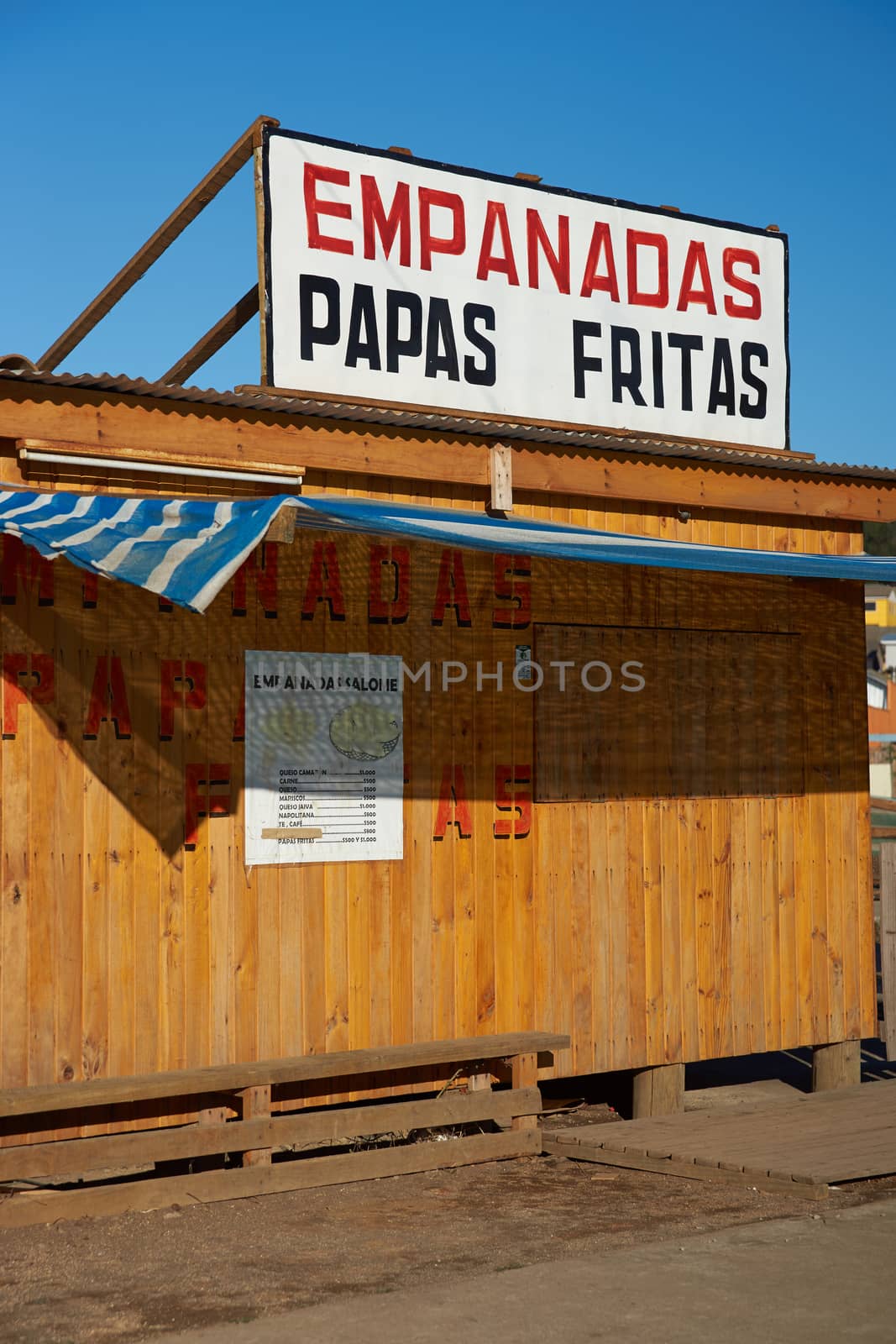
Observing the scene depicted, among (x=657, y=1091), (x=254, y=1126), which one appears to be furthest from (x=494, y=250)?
(x=254, y=1126)

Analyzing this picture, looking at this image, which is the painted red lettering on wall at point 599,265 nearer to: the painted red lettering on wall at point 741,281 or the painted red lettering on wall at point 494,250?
the painted red lettering on wall at point 494,250

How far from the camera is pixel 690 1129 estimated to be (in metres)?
8.23

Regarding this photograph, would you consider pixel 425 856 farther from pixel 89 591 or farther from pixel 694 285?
pixel 694 285

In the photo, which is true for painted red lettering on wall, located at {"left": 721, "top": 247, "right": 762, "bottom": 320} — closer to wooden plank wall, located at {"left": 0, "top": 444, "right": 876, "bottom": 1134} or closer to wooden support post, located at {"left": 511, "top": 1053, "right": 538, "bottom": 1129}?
wooden plank wall, located at {"left": 0, "top": 444, "right": 876, "bottom": 1134}

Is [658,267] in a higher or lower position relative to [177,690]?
higher

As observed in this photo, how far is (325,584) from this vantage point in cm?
805

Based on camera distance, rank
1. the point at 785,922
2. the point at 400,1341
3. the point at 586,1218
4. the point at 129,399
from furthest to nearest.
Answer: the point at 785,922 → the point at 129,399 → the point at 586,1218 → the point at 400,1341

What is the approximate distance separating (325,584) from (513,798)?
5.34 feet

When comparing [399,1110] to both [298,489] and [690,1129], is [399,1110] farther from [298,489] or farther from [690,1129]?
[298,489]

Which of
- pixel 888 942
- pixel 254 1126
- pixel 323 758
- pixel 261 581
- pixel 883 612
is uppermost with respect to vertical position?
pixel 883 612

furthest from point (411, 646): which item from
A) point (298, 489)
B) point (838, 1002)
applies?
point (838, 1002)

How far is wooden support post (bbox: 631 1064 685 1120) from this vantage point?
9.13 metres

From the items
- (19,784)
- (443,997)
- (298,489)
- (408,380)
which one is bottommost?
(443,997)

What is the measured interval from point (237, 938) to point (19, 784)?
4.41 feet
